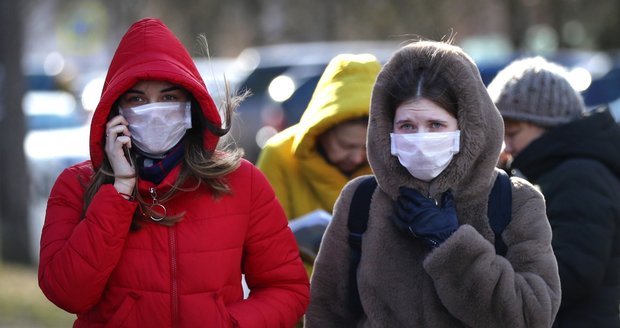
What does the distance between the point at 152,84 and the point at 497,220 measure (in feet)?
3.73

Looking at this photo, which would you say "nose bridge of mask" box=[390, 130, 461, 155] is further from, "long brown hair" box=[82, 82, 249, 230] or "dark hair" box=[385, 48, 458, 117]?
"long brown hair" box=[82, 82, 249, 230]

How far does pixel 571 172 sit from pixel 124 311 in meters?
1.73

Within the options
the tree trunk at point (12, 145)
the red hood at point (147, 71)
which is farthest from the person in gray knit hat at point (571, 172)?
the tree trunk at point (12, 145)

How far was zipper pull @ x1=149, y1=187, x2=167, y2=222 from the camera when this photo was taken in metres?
3.51

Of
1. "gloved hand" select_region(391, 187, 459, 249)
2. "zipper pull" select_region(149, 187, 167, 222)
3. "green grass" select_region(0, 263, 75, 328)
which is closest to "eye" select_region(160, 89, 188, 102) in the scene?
"zipper pull" select_region(149, 187, 167, 222)

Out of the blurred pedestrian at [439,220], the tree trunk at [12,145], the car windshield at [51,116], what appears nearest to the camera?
the blurred pedestrian at [439,220]

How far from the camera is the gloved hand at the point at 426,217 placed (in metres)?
3.46

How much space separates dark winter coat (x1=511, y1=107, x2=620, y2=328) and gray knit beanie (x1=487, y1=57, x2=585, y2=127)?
9cm

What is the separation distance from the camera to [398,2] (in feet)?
99.9

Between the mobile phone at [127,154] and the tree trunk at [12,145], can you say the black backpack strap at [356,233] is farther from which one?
the tree trunk at [12,145]

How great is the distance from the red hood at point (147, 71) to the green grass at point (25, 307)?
4.94 meters

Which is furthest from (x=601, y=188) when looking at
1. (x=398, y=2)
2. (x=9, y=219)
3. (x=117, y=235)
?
(x=398, y=2)

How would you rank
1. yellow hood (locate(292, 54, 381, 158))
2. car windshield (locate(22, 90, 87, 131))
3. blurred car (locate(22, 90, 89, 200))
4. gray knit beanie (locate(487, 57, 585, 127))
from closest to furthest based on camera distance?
gray knit beanie (locate(487, 57, 585, 127)) < yellow hood (locate(292, 54, 381, 158)) < blurred car (locate(22, 90, 89, 200)) < car windshield (locate(22, 90, 87, 131))

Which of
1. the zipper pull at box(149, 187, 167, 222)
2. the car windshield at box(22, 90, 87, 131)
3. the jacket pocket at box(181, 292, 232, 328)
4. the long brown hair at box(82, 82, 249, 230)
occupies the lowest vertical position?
the car windshield at box(22, 90, 87, 131)
